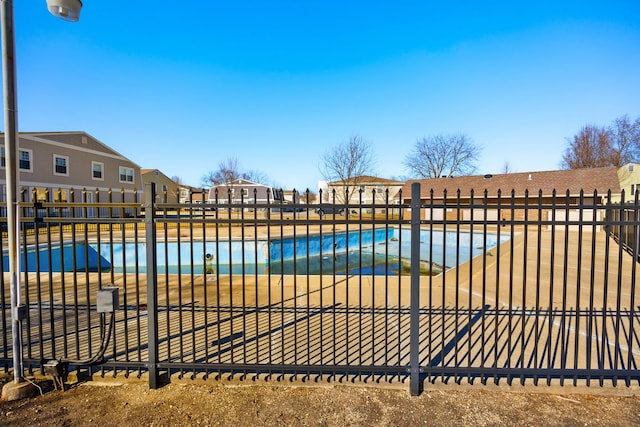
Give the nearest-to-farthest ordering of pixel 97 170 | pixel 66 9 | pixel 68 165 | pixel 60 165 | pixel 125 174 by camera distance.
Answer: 1. pixel 66 9
2. pixel 60 165
3. pixel 68 165
4. pixel 97 170
5. pixel 125 174

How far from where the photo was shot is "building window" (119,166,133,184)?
94.2ft

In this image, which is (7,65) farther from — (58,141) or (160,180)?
(160,180)

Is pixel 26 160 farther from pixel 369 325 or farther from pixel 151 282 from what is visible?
pixel 369 325

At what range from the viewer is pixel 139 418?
8.20 feet

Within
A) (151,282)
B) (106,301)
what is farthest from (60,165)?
(151,282)

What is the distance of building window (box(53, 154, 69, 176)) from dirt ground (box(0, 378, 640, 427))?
26365mm

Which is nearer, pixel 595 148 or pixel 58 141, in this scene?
pixel 58 141

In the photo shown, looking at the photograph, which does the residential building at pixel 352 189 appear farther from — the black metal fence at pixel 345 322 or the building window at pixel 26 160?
the building window at pixel 26 160

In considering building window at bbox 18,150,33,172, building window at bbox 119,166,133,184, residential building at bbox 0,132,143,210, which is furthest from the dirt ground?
building window at bbox 119,166,133,184

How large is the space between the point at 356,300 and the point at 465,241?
1561cm

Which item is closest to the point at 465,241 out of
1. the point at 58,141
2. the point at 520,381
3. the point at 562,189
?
the point at 562,189

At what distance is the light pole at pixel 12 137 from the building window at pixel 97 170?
2826cm

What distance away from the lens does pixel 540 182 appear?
25.1 metres

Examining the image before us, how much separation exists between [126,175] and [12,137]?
102 ft
